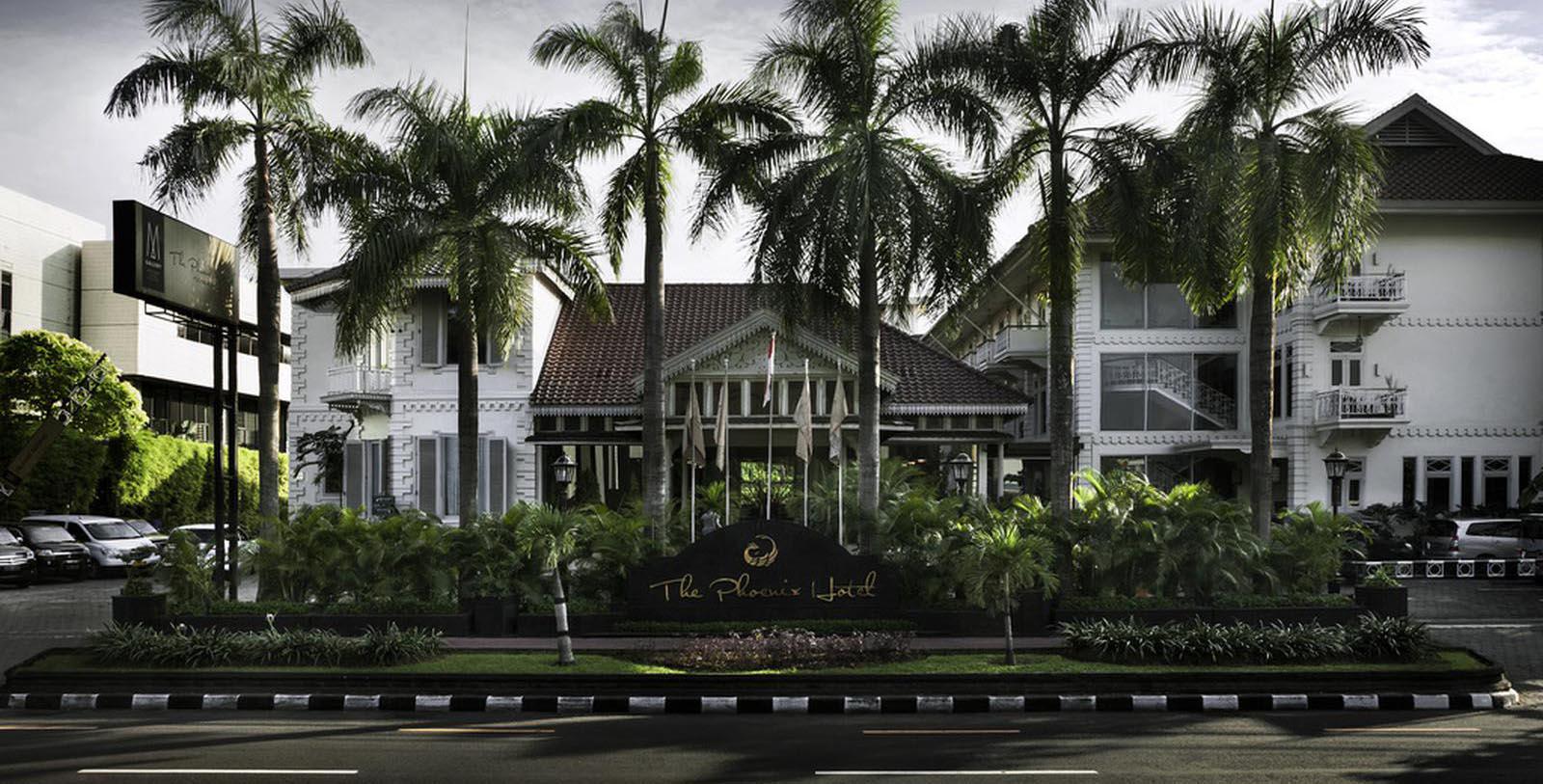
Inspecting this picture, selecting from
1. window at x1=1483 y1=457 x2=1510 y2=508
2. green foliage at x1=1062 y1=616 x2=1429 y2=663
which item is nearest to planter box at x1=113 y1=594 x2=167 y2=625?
green foliage at x1=1062 y1=616 x2=1429 y2=663

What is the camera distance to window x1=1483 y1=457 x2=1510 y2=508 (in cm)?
3478

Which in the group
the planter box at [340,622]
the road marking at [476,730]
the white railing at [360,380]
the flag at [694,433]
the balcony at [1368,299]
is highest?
the balcony at [1368,299]

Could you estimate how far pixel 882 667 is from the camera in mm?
15039

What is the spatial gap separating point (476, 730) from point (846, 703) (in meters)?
4.11

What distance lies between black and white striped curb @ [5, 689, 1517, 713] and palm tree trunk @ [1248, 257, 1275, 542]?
5509mm

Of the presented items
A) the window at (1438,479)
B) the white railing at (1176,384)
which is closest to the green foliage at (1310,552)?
the white railing at (1176,384)

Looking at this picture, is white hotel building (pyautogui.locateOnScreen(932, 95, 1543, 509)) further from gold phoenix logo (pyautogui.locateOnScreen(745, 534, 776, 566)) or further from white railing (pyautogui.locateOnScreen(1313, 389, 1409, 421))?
gold phoenix logo (pyautogui.locateOnScreen(745, 534, 776, 566))

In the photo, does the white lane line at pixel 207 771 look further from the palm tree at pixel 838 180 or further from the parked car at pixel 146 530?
the parked car at pixel 146 530

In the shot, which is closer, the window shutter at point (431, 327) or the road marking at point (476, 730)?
the road marking at point (476, 730)

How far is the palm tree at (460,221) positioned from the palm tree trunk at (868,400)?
528 centimetres

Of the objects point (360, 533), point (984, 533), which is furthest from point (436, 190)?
point (984, 533)

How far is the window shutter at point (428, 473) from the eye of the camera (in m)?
31.8

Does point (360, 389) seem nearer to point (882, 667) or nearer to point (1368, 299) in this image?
point (882, 667)

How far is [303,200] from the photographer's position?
21781 millimetres
